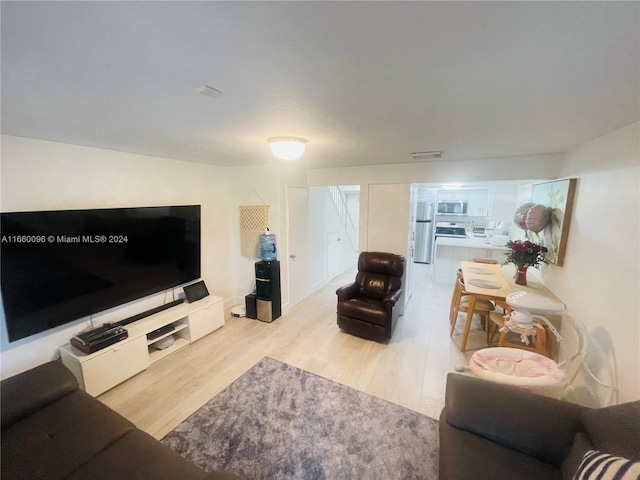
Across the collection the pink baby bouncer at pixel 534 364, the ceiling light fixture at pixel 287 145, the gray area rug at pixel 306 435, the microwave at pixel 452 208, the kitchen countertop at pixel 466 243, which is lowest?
the gray area rug at pixel 306 435

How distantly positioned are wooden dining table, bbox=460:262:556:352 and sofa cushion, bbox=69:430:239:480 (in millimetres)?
2674

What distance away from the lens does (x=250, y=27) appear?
0.75 metres

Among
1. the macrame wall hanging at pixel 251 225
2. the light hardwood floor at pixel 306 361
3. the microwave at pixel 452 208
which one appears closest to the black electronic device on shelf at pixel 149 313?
the light hardwood floor at pixel 306 361

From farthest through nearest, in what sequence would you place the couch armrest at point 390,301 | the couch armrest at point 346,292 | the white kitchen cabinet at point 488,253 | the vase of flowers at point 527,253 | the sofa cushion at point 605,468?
the white kitchen cabinet at point 488,253, the couch armrest at point 346,292, the couch armrest at point 390,301, the vase of flowers at point 527,253, the sofa cushion at point 605,468

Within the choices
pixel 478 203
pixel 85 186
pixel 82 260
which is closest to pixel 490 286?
pixel 82 260

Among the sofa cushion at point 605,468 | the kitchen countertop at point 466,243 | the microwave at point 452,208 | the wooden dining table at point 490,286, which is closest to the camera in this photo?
the sofa cushion at point 605,468

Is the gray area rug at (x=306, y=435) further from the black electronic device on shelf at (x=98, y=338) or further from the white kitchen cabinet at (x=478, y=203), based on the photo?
the white kitchen cabinet at (x=478, y=203)

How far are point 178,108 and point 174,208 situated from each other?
1.86m

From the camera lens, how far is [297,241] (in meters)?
4.15

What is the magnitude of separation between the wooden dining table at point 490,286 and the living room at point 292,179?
0.21 meters

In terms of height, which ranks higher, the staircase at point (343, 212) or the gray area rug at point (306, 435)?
the staircase at point (343, 212)

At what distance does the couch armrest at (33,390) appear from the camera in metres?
1.52

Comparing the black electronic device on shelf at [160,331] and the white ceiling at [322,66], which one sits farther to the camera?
the black electronic device on shelf at [160,331]

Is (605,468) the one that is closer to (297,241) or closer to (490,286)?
(490,286)
